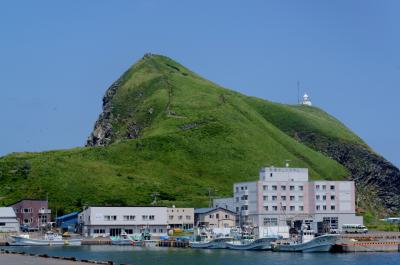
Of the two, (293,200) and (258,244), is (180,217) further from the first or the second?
(258,244)

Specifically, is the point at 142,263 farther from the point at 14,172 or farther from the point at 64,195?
the point at 14,172

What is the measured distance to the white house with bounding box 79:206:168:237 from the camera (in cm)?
15038

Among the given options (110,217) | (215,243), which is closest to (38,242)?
(110,217)

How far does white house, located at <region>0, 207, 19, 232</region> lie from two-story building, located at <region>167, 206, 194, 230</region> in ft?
106

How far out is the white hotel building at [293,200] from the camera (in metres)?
155

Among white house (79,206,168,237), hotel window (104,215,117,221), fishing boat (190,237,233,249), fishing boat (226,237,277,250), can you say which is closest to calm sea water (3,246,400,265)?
fishing boat (226,237,277,250)

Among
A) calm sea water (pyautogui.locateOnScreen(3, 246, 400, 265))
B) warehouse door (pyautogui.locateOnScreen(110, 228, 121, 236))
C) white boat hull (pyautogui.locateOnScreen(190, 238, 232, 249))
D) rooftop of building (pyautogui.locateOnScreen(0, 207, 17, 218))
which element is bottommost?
calm sea water (pyautogui.locateOnScreen(3, 246, 400, 265))

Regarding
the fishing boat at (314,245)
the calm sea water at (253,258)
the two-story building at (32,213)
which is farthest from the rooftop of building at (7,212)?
the fishing boat at (314,245)

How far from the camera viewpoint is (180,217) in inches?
6265

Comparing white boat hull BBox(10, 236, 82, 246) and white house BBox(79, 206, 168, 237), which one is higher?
white house BBox(79, 206, 168, 237)

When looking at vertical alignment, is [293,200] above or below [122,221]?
above

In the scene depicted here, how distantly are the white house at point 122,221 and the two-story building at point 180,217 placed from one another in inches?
128

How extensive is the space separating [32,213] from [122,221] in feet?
73.9

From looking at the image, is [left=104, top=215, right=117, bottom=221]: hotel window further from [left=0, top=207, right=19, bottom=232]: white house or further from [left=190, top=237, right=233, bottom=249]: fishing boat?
[left=190, top=237, right=233, bottom=249]: fishing boat
